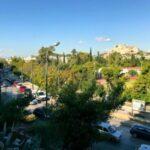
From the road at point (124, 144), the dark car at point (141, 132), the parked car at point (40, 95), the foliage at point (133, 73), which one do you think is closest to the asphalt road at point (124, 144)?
the road at point (124, 144)

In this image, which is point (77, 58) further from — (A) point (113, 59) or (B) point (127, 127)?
(B) point (127, 127)

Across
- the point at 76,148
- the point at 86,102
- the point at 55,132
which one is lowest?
the point at 76,148

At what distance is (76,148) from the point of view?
1728 centimetres

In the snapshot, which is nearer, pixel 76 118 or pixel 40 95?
pixel 76 118

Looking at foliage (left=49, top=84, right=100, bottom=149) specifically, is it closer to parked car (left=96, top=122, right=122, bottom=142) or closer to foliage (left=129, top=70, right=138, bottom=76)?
parked car (left=96, top=122, right=122, bottom=142)

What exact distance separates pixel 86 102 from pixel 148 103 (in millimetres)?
28605

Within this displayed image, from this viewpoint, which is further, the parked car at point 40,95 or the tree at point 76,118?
the parked car at point 40,95

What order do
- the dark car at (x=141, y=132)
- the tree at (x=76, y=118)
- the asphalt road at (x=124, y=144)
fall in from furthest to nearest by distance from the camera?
the dark car at (x=141, y=132), the asphalt road at (x=124, y=144), the tree at (x=76, y=118)

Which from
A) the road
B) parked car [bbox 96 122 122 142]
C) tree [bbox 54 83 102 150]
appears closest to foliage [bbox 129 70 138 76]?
the road

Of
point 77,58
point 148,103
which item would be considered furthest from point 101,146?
point 77,58

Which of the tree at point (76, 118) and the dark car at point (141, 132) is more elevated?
the tree at point (76, 118)

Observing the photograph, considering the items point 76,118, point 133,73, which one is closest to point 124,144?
point 76,118

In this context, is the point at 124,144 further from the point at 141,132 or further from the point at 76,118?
the point at 76,118

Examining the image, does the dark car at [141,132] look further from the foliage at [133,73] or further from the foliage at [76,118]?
the foliage at [133,73]
